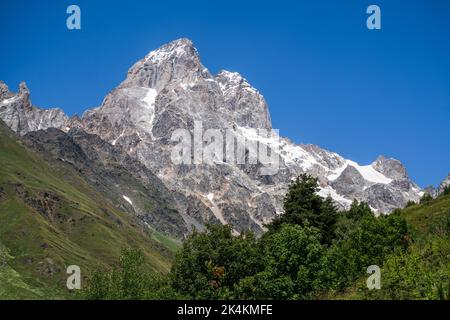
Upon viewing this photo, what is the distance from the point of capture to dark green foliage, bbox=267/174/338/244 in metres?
73.4

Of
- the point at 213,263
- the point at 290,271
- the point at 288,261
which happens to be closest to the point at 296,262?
the point at 288,261

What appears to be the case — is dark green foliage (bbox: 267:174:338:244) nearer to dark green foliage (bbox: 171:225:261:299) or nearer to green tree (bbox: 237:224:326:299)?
dark green foliage (bbox: 171:225:261:299)

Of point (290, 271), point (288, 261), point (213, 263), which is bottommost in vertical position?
point (290, 271)

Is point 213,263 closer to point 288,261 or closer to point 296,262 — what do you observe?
point 288,261

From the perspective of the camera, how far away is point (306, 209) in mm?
74125

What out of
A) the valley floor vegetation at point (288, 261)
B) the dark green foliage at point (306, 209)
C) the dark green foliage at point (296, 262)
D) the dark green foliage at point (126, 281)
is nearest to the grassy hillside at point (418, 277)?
the valley floor vegetation at point (288, 261)
